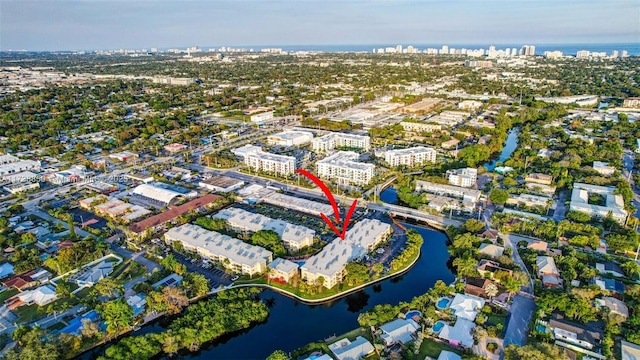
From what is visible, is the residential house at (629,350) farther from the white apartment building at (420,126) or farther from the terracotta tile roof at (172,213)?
the white apartment building at (420,126)

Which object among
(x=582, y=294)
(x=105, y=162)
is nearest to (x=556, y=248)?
(x=582, y=294)

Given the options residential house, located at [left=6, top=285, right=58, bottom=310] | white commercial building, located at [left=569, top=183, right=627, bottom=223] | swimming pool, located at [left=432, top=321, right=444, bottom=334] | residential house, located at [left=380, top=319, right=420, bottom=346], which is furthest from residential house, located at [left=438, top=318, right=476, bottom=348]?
residential house, located at [left=6, top=285, right=58, bottom=310]

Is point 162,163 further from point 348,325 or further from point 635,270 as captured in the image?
point 635,270

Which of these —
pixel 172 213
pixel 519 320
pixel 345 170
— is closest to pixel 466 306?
pixel 519 320

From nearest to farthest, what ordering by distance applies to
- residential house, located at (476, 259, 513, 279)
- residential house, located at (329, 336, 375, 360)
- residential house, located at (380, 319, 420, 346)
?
residential house, located at (329, 336, 375, 360) → residential house, located at (380, 319, 420, 346) → residential house, located at (476, 259, 513, 279)

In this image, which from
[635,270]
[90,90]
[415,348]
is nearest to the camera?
[415,348]

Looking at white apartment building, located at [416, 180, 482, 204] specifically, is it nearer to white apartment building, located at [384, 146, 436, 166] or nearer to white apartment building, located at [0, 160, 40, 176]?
white apartment building, located at [384, 146, 436, 166]
